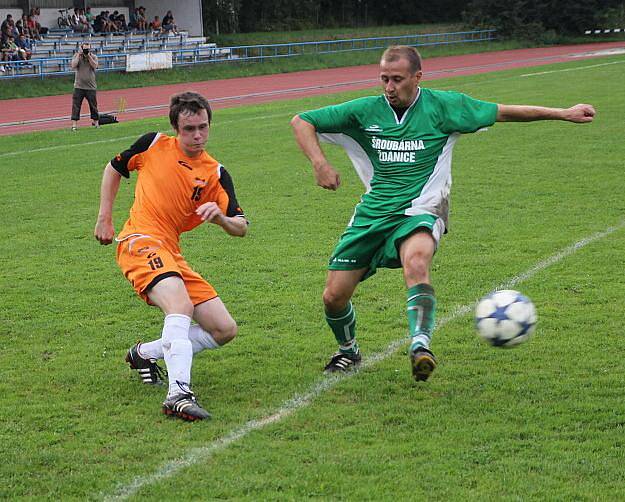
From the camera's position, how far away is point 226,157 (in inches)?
607

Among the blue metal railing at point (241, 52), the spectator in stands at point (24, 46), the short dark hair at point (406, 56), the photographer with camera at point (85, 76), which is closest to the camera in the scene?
the short dark hair at point (406, 56)

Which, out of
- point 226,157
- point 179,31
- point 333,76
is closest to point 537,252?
point 226,157

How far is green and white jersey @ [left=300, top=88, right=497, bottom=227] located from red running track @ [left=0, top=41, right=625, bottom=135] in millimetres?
15874

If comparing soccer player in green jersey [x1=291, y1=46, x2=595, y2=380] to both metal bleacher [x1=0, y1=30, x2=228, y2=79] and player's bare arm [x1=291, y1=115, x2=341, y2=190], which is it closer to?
player's bare arm [x1=291, y1=115, x2=341, y2=190]

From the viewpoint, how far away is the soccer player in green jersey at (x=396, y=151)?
542cm

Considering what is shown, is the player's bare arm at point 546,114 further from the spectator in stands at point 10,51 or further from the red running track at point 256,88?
the spectator in stands at point 10,51

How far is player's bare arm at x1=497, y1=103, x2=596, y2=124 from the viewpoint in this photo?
5465 millimetres

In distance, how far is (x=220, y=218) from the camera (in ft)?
17.1

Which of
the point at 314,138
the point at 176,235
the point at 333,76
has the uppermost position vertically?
the point at 314,138

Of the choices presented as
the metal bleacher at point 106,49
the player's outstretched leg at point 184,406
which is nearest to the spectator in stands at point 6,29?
the metal bleacher at point 106,49

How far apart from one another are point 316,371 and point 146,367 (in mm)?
1025

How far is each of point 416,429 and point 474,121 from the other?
1.84m

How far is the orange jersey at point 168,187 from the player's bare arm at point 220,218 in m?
0.13

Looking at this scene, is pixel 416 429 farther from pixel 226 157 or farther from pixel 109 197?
pixel 226 157
